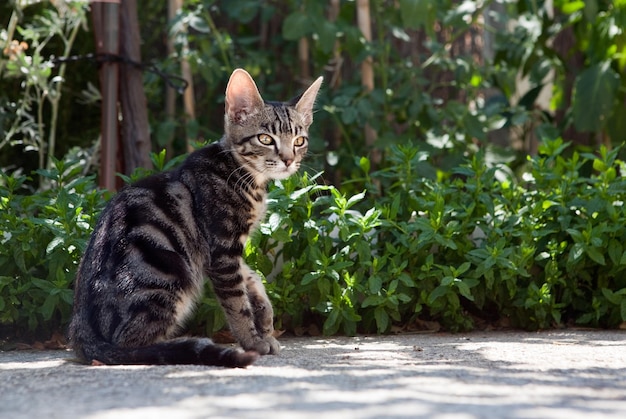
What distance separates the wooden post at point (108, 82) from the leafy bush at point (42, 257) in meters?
1.04

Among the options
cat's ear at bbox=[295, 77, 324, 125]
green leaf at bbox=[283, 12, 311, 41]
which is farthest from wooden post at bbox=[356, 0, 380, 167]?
cat's ear at bbox=[295, 77, 324, 125]

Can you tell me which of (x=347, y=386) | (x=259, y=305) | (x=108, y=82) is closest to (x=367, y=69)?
(x=108, y=82)

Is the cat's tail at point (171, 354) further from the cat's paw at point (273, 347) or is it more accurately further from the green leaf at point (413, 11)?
the green leaf at point (413, 11)

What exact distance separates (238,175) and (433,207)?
1.11 m

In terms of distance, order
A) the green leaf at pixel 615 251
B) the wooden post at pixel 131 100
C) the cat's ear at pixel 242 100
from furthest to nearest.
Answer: the wooden post at pixel 131 100, the green leaf at pixel 615 251, the cat's ear at pixel 242 100

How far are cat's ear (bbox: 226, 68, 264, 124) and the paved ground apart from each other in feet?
3.54

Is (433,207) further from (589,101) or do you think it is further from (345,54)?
(345,54)

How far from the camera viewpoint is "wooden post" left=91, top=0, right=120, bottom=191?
540 cm

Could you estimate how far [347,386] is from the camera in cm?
270

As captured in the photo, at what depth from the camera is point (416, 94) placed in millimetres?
6527

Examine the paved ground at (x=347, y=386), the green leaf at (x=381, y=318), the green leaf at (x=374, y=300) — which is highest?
the green leaf at (x=374, y=300)

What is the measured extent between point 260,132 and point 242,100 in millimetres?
200

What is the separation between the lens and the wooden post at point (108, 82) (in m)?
5.40

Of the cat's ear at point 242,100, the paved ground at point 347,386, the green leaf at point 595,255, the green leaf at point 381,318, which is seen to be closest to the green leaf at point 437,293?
the green leaf at point 381,318
